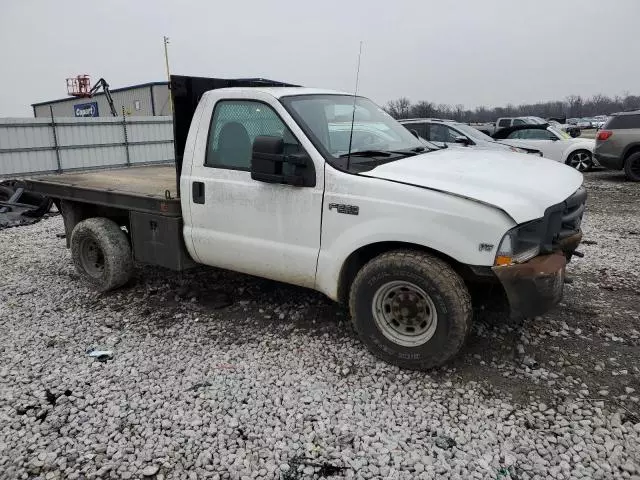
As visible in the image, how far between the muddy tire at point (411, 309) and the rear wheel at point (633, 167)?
12122 millimetres

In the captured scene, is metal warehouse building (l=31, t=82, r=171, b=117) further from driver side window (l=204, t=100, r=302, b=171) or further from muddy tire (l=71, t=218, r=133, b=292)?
driver side window (l=204, t=100, r=302, b=171)

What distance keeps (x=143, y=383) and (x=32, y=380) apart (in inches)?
32.6

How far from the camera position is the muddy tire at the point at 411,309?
342 centimetres

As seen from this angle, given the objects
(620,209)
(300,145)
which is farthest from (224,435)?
(620,209)

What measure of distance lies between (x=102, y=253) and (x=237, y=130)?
7.60 feet

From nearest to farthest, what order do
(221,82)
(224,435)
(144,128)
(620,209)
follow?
(224,435), (221,82), (620,209), (144,128)

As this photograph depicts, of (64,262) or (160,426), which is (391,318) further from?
(64,262)

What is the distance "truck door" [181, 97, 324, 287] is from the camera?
393 cm

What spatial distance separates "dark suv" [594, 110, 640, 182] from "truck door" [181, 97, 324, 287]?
1214cm

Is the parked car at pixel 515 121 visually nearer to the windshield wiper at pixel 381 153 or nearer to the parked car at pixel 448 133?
the parked car at pixel 448 133

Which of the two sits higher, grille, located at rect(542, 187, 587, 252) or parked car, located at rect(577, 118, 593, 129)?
grille, located at rect(542, 187, 587, 252)

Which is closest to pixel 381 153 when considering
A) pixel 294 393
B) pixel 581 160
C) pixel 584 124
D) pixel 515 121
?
pixel 294 393

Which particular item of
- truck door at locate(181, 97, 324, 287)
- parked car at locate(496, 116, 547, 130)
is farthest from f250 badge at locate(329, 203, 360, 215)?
parked car at locate(496, 116, 547, 130)

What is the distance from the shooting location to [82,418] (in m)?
3.23
